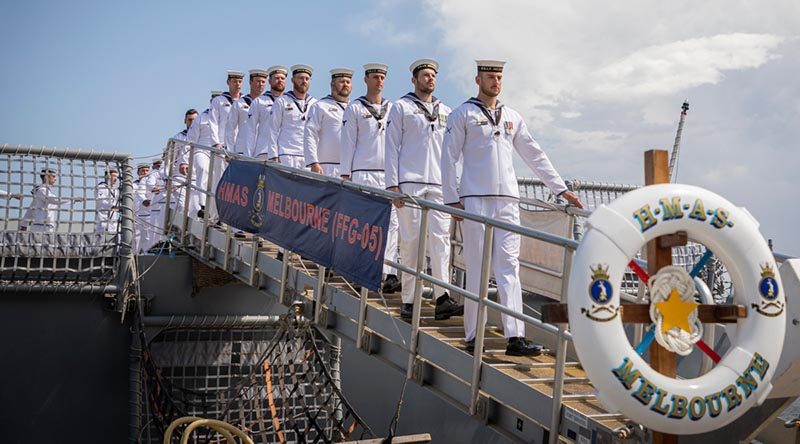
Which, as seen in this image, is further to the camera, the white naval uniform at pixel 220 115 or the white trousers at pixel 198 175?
the white naval uniform at pixel 220 115

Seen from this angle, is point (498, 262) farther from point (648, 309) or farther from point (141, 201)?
point (141, 201)

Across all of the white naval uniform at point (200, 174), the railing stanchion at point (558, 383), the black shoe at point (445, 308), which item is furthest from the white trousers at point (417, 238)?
the white naval uniform at point (200, 174)

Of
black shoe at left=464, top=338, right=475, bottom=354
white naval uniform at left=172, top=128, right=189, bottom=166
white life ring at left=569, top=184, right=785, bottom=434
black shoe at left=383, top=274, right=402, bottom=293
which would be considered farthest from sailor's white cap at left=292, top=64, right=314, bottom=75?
white life ring at left=569, top=184, right=785, bottom=434

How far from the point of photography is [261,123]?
34.1 ft

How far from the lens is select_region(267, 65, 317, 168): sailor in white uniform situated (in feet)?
32.5

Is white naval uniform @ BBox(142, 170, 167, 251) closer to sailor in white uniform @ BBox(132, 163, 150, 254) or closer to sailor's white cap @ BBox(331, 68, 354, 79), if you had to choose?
sailor in white uniform @ BBox(132, 163, 150, 254)

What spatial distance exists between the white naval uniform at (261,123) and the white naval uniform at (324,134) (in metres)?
1.37

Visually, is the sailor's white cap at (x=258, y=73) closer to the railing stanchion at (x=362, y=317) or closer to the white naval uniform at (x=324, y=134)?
the white naval uniform at (x=324, y=134)

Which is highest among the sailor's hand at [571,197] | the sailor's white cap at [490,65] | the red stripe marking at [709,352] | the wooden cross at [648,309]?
the sailor's white cap at [490,65]

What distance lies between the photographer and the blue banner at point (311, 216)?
6.02m

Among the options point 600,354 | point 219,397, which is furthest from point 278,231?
point 600,354

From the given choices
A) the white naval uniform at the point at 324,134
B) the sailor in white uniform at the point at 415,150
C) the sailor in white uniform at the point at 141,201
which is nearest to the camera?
the sailor in white uniform at the point at 415,150

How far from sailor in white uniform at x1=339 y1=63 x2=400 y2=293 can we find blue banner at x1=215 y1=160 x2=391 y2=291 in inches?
30.5

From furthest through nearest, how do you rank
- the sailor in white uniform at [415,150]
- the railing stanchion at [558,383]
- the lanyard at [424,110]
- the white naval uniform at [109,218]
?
the white naval uniform at [109,218] → the lanyard at [424,110] → the sailor in white uniform at [415,150] → the railing stanchion at [558,383]
